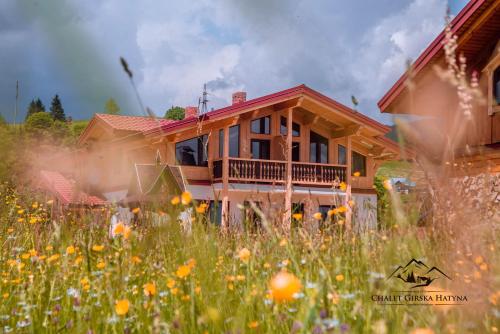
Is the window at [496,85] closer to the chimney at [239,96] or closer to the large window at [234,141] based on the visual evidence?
the large window at [234,141]

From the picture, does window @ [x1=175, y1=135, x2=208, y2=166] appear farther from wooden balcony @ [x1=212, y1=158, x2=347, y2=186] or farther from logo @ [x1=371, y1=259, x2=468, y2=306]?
logo @ [x1=371, y1=259, x2=468, y2=306]

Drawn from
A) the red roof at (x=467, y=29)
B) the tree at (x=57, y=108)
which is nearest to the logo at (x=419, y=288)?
the red roof at (x=467, y=29)

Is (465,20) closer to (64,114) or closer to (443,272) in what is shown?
(443,272)

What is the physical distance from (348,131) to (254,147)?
3576 mm

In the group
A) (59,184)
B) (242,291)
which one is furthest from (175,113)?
(242,291)

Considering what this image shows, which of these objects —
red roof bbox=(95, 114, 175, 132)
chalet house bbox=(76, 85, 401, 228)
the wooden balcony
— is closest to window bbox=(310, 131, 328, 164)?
chalet house bbox=(76, 85, 401, 228)

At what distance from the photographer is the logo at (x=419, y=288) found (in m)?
2.13

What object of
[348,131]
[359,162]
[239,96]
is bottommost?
[359,162]

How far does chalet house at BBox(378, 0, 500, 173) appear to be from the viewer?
29.6 feet

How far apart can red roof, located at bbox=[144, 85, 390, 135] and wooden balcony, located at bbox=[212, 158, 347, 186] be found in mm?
1825

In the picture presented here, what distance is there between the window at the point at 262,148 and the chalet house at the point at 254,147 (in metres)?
0.04

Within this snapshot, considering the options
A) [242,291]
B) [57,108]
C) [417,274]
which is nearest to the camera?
[417,274]

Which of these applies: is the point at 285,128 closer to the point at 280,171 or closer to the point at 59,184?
the point at 280,171

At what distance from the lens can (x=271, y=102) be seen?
61.9 feet
